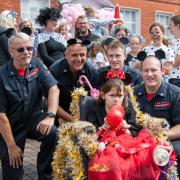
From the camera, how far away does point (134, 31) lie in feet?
52.2

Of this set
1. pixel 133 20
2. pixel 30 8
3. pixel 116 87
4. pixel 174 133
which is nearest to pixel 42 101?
pixel 116 87

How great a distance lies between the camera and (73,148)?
3.30 meters

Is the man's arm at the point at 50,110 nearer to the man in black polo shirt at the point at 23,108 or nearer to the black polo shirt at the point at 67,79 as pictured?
the man in black polo shirt at the point at 23,108

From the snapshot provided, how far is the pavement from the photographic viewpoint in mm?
4850

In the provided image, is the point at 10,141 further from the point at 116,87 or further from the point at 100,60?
the point at 100,60

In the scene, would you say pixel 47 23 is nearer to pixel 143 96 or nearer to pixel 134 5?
pixel 143 96

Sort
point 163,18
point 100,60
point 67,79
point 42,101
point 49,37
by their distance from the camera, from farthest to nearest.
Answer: point 163,18 < point 100,60 < point 49,37 < point 67,79 < point 42,101

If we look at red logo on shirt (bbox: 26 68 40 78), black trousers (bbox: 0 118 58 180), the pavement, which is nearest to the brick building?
the pavement

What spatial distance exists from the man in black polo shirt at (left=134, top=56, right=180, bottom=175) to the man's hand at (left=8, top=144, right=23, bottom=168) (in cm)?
129

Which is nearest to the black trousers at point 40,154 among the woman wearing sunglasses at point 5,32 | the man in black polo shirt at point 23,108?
the man in black polo shirt at point 23,108

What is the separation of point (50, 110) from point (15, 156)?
0.55 m

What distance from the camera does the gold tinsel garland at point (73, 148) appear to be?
3223mm

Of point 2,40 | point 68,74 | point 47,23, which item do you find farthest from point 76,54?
point 47,23

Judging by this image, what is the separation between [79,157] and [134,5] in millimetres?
12898
